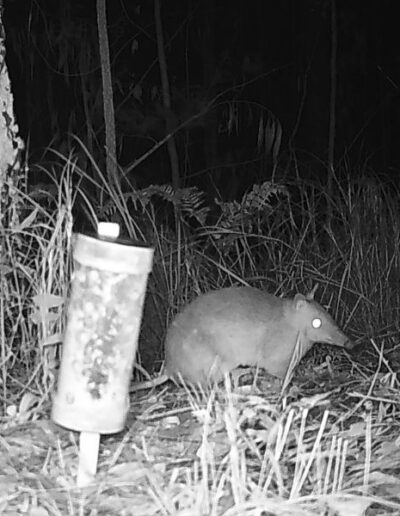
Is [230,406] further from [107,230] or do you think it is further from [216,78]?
[216,78]

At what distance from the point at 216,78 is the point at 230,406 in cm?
669

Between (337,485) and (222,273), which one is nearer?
(337,485)

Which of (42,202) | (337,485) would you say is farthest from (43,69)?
(337,485)

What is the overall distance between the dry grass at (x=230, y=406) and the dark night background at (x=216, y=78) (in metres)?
2.45

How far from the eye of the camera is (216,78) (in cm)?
1011

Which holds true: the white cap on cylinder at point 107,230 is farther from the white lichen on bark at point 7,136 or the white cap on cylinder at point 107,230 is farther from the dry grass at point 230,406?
the white lichen on bark at point 7,136

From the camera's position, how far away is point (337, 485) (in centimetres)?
373

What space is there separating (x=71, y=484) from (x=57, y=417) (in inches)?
10.0

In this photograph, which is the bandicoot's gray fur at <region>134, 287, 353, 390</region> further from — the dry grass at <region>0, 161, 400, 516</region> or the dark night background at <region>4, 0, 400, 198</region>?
the dark night background at <region>4, 0, 400, 198</region>

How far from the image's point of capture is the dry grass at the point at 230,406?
3600 mm

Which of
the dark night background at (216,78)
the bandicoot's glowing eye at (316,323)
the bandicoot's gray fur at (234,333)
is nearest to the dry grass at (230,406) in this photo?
the bandicoot's gray fur at (234,333)

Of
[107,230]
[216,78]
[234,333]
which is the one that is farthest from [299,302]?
[216,78]

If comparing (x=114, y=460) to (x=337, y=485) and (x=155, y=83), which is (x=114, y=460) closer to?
(x=337, y=485)

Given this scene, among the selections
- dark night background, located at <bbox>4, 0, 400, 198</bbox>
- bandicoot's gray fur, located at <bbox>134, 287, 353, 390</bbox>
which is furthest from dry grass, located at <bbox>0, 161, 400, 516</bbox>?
dark night background, located at <bbox>4, 0, 400, 198</bbox>
